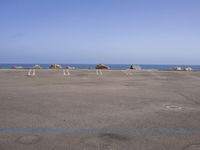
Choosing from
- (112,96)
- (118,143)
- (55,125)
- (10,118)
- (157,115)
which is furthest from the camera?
(112,96)

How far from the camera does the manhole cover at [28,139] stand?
5.00m

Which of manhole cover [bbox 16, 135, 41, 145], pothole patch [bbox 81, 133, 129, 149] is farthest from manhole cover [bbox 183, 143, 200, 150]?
manhole cover [bbox 16, 135, 41, 145]

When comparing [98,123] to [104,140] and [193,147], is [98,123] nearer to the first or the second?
[104,140]

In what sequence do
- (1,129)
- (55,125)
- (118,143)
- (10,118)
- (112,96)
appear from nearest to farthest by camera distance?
1. (118,143)
2. (1,129)
3. (55,125)
4. (10,118)
5. (112,96)

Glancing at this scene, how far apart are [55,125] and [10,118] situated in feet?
4.58

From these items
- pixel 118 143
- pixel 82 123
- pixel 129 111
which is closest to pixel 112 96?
pixel 129 111

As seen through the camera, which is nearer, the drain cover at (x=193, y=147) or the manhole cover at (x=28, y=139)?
the drain cover at (x=193, y=147)

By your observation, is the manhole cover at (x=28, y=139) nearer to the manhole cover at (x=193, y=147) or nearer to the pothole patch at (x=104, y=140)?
the pothole patch at (x=104, y=140)

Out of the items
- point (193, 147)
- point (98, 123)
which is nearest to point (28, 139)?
point (98, 123)

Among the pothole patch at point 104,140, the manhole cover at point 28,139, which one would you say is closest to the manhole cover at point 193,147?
the pothole patch at point 104,140

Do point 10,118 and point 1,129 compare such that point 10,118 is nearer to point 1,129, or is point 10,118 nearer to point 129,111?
point 1,129

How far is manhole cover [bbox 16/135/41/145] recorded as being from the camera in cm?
500

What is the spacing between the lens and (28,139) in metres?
5.17

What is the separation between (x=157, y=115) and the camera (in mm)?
7348
